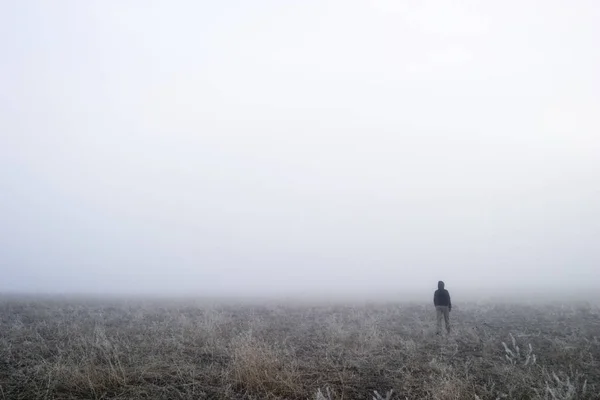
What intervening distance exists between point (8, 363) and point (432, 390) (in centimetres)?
872

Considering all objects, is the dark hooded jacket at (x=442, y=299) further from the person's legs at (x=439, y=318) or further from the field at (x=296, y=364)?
the field at (x=296, y=364)

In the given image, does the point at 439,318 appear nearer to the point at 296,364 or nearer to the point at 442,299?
the point at 442,299

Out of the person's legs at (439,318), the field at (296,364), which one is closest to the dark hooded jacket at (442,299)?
the person's legs at (439,318)

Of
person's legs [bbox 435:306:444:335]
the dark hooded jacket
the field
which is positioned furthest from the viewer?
the dark hooded jacket

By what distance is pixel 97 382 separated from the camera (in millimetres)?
6773

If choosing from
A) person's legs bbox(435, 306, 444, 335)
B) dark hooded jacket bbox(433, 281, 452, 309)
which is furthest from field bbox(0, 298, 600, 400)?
dark hooded jacket bbox(433, 281, 452, 309)

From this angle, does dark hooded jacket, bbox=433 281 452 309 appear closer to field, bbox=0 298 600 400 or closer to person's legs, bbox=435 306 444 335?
person's legs, bbox=435 306 444 335

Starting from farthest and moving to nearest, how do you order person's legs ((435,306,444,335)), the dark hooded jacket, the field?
the dark hooded jacket → person's legs ((435,306,444,335)) → the field

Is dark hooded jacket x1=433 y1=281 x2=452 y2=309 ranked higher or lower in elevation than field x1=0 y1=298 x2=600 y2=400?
higher

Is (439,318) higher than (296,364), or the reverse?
(439,318)

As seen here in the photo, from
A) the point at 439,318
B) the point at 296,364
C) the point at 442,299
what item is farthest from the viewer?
the point at 442,299

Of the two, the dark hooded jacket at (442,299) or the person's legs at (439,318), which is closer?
the person's legs at (439,318)

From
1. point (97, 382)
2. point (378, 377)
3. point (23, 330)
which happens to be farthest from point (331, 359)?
point (23, 330)

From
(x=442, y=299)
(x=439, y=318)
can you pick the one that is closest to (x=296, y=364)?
(x=439, y=318)
